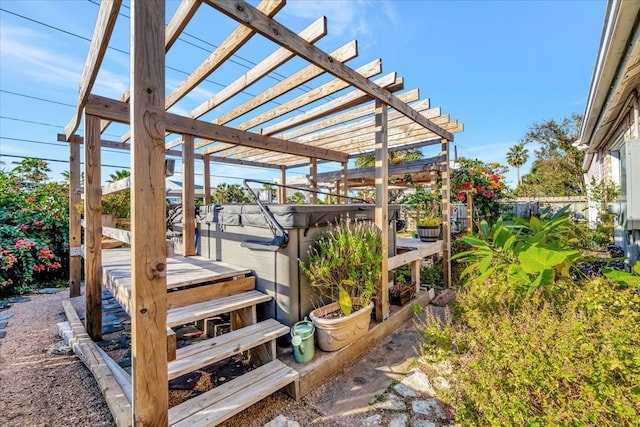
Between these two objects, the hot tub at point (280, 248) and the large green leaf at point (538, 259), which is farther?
the hot tub at point (280, 248)

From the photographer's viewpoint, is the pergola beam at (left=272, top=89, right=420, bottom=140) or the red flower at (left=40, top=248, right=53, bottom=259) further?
the red flower at (left=40, top=248, right=53, bottom=259)

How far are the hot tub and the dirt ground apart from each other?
72cm

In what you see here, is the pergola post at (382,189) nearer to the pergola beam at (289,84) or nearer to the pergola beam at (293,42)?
the pergola beam at (293,42)

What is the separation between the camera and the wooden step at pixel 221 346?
70.2 inches

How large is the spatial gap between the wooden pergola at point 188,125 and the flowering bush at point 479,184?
1598 millimetres

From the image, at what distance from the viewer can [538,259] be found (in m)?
2.28

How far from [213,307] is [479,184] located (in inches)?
244

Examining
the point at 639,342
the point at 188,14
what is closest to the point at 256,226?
the point at 188,14

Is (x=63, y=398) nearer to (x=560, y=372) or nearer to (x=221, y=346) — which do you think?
(x=221, y=346)

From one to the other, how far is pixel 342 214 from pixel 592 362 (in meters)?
2.17

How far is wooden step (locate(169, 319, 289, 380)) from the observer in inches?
70.2

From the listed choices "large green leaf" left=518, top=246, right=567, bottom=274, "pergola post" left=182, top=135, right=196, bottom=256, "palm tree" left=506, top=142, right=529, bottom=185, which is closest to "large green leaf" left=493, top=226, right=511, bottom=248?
"large green leaf" left=518, top=246, right=567, bottom=274

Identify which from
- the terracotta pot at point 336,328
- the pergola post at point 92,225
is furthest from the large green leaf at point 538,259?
the pergola post at point 92,225

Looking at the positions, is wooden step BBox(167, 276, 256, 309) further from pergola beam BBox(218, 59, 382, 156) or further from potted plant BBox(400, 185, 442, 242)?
potted plant BBox(400, 185, 442, 242)
